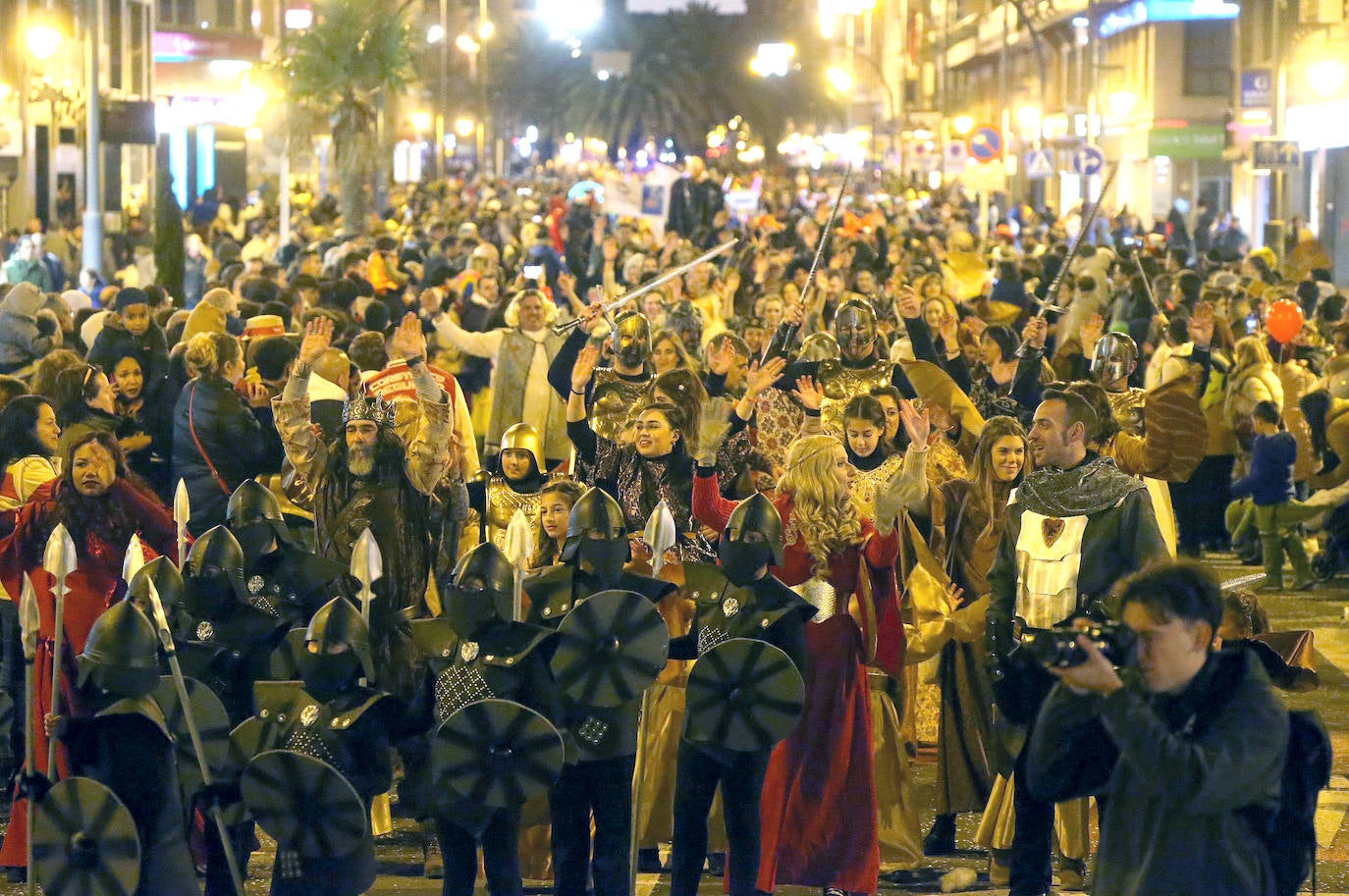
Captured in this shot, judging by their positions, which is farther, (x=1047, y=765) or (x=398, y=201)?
(x=398, y=201)

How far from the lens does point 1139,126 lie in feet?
171

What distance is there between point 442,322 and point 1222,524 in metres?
5.34

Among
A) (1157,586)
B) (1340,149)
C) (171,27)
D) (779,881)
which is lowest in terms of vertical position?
(779,881)

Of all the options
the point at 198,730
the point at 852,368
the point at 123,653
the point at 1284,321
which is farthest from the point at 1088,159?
the point at 123,653

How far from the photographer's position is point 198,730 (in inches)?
237

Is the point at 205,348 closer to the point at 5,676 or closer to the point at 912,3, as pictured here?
the point at 5,676

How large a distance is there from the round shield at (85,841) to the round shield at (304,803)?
0.33 m

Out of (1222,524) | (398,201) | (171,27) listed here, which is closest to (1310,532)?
(1222,524)

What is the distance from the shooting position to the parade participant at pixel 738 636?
6.68m

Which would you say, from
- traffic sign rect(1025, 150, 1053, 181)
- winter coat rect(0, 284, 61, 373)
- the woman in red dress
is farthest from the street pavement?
traffic sign rect(1025, 150, 1053, 181)

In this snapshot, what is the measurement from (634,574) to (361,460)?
1583mm

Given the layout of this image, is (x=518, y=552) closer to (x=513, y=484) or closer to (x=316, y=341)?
(x=513, y=484)

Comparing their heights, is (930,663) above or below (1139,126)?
below

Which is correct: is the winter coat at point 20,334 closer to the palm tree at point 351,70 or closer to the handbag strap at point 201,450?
the handbag strap at point 201,450
